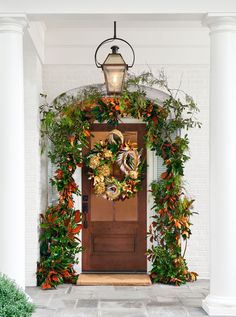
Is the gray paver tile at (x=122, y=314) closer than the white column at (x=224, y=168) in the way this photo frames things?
No

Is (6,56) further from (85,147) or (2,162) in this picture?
(85,147)

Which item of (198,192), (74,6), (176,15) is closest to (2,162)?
(74,6)

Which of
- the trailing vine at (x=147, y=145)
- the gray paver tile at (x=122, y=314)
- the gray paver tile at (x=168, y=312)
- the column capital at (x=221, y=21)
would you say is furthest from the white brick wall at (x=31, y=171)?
the column capital at (x=221, y=21)

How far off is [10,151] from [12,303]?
205 centimetres

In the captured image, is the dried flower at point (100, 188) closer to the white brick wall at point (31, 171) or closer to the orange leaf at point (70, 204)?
the orange leaf at point (70, 204)

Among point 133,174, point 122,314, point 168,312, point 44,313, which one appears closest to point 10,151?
point 44,313

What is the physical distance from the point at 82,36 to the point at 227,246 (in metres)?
4.10

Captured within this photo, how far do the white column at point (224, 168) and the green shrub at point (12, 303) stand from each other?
2416 millimetres

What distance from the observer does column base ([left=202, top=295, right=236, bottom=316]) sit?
279 inches

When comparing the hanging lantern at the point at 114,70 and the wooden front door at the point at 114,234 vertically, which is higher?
the hanging lantern at the point at 114,70

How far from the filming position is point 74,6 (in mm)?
6973

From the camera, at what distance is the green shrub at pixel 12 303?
5.25 metres

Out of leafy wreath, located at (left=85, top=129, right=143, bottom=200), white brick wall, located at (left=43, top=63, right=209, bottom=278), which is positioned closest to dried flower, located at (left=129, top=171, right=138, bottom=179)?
leafy wreath, located at (left=85, top=129, right=143, bottom=200)

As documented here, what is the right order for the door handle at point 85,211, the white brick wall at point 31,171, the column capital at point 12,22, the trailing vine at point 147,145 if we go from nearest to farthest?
the column capital at point 12,22 < the white brick wall at point 31,171 < the trailing vine at point 147,145 < the door handle at point 85,211
